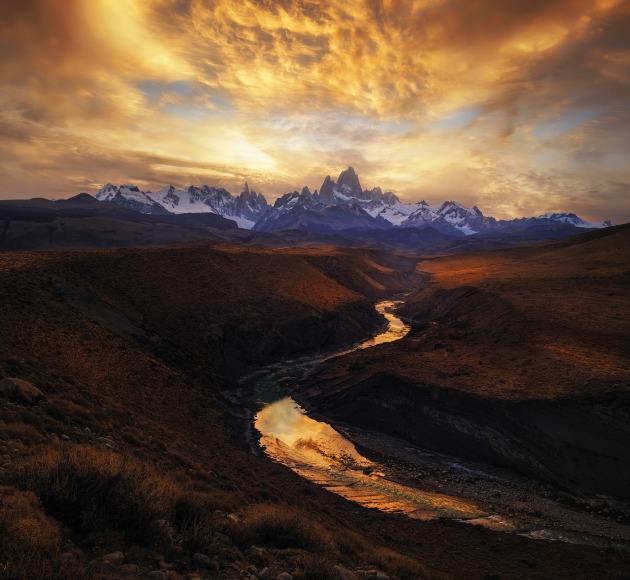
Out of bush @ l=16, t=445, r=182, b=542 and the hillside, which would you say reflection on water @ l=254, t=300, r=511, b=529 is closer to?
the hillside

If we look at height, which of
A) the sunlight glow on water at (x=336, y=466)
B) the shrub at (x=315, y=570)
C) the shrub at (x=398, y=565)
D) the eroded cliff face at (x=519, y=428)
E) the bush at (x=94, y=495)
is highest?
the bush at (x=94, y=495)

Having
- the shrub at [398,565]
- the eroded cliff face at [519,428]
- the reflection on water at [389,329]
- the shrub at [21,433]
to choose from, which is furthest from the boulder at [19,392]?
the reflection on water at [389,329]

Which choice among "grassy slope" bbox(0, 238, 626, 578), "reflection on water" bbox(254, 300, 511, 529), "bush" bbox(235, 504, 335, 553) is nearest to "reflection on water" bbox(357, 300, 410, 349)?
"grassy slope" bbox(0, 238, 626, 578)

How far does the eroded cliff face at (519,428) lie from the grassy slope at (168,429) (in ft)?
27.8

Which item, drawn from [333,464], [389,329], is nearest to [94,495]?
[333,464]

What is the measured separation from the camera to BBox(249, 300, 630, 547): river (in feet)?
82.8

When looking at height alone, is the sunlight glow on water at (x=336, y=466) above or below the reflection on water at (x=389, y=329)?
below

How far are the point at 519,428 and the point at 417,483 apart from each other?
31.9ft

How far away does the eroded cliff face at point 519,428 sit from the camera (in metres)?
29.1

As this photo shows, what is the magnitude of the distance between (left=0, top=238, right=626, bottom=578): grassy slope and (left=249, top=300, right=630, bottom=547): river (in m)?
2.29

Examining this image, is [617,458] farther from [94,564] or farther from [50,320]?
[50,320]

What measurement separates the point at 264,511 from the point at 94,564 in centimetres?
774

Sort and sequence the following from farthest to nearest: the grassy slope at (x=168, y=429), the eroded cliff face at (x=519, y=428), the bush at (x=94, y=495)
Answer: the eroded cliff face at (x=519, y=428)
the grassy slope at (x=168, y=429)
the bush at (x=94, y=495)

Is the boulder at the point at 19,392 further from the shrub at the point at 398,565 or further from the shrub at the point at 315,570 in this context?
the shrub at the point at 398,565
